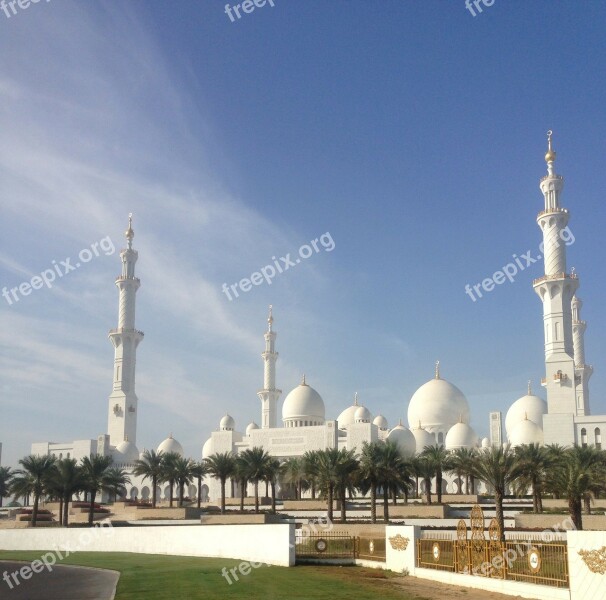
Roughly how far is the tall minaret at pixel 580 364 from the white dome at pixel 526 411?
3.32 metres

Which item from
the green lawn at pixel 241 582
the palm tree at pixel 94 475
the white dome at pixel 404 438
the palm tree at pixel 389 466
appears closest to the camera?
the green lawn at pixel 241 582

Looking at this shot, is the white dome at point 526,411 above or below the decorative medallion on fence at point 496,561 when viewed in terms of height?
above

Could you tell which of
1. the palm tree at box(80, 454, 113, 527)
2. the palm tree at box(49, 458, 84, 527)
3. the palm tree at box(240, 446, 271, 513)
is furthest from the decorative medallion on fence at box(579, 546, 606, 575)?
the palm tree at box(80, 454, 113, 527)

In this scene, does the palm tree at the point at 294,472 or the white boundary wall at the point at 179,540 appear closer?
the white boundary wall at the point at 179,540

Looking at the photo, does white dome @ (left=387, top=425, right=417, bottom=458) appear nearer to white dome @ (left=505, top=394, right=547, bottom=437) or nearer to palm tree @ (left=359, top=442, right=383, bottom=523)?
white dome @ (left=505, top=394, right=547, bottom=437)

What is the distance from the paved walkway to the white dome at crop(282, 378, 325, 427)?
49.3 metres

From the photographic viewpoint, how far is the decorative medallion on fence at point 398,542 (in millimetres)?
21766

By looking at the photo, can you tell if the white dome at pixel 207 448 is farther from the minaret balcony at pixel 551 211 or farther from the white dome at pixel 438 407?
the minaret balcony at pixel 551 211

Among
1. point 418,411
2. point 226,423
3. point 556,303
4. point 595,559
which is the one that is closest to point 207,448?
point 226,423

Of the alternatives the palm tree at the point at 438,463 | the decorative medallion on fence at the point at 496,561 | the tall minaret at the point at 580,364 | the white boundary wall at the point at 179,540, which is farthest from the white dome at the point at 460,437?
the decorative medallion on fence at the point at 496,561

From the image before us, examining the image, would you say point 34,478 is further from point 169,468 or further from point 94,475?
point 169,468

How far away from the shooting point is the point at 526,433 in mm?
61406

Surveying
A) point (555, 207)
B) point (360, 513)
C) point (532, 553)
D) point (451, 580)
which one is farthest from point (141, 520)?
point (555, 207)

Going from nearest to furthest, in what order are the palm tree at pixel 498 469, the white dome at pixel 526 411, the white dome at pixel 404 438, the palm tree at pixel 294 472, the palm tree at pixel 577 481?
1. the palm tree at pixel 577 481
2. the palm tree at pixel 498 469
3. the palm tree at pixel 294 472
4. the white dome at pixel 404 438
5. the white dome at pixel 526 411
